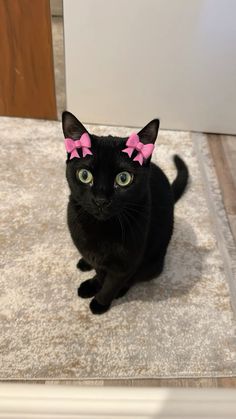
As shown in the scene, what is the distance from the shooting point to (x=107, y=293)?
1030 millimetres

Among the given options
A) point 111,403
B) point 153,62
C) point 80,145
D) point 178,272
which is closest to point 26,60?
point 153,62

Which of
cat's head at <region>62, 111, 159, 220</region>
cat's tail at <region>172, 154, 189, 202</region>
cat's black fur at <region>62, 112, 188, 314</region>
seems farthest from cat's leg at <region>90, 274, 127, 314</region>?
cat's tail at <region>172, 154, 189, 202</region>

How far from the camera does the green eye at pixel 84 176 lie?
0.82 m

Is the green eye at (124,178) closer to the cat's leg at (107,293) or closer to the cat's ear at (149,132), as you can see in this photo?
the cat's ear at (149,132)

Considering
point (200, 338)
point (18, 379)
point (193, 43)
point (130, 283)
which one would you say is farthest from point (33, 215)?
point (193, 43)

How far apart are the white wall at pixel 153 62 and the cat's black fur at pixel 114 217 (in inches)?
27.6

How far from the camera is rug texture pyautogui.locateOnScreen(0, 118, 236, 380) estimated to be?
0.99 m

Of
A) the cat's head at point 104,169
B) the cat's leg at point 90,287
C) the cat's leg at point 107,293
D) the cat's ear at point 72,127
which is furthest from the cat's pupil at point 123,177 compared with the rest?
the cat's leg at point 90,287

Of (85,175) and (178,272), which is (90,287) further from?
(85,175)

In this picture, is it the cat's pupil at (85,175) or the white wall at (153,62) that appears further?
the white wall at (153,62)

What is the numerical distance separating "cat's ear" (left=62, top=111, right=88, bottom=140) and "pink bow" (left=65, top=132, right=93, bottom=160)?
21 millimetres

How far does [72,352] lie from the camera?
3.29ft

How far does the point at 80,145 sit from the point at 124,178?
0.12m

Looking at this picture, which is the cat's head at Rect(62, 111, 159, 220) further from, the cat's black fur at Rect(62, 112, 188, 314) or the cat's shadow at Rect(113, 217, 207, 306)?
the cat's shadow at Rect(113, 217, 207, 306)
